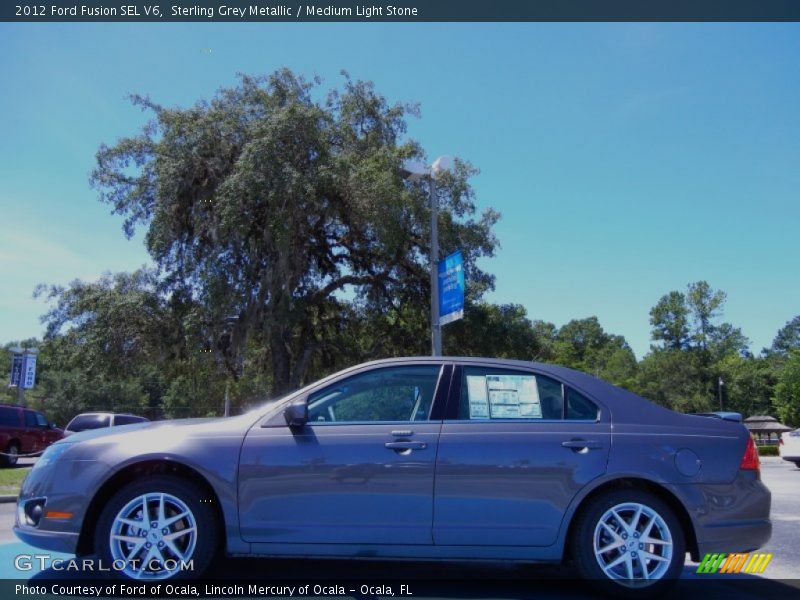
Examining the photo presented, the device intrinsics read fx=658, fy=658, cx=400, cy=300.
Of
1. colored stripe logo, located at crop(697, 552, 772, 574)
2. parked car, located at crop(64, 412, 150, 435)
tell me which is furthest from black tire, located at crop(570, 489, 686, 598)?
parked car, located at crop(64, 412, 150, 435)

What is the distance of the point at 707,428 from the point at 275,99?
61.7 ft

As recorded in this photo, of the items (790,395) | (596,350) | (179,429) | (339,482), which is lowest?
(339,482)

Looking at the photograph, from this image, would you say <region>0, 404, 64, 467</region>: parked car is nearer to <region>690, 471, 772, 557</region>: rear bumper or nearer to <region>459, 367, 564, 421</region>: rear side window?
<region>459, 367, 564, 421</region>: rear side window

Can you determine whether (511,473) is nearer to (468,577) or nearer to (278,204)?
(468,577)

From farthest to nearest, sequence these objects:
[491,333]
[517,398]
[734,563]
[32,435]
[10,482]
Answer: [491,333] < [32,435] < [10,482] < [734,563] < [517,398]

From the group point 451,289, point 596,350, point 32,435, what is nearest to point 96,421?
point 32,435

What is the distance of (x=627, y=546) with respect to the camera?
4324 millimetres

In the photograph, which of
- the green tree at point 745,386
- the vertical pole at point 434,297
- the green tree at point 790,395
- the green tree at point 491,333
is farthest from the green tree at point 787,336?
the vertical pole at point 434,297

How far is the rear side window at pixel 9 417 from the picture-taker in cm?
1903

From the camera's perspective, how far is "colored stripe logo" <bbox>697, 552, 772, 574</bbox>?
179 inches

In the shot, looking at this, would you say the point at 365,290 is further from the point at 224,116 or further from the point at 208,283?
the point at 224,116

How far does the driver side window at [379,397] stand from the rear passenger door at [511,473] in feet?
0.91

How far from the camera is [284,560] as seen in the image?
531 cm

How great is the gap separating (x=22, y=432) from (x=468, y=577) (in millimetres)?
18478
